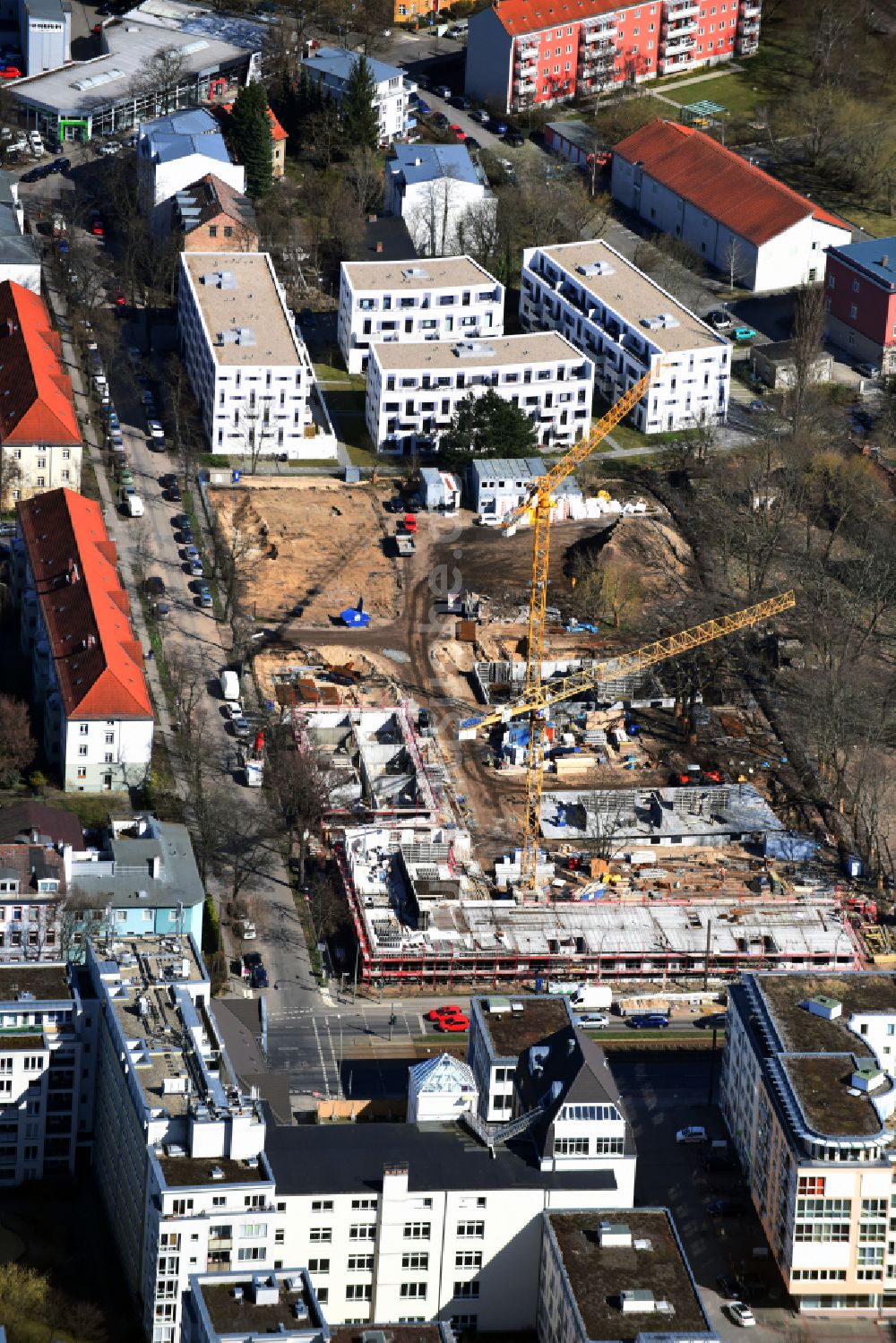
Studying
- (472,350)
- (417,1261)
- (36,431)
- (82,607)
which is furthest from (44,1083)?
(472,350)

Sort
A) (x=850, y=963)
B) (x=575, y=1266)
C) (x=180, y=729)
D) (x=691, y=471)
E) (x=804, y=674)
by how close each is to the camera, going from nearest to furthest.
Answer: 1. (x=575, y=1266)
2. (x=850, y=963)
3. (x=180, y=729)
4. (x=804, y=674)
5. (x=691, y=471)

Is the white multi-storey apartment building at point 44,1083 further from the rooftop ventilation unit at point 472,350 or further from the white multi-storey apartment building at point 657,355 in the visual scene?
the white multi-storey apartment building at point 657,355

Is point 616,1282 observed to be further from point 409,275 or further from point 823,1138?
point 409,275

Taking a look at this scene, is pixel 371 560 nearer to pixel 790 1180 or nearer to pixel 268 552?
pixel 268 552

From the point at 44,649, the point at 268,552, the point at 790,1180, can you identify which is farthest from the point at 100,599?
the point at 790,1180

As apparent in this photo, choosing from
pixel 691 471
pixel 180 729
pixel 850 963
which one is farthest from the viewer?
pixel 691 471

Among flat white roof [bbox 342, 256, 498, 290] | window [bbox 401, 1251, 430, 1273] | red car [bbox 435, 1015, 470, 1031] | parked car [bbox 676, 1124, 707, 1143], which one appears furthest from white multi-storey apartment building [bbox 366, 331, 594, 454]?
window [bbox 401, 1251, 430, 1273]
